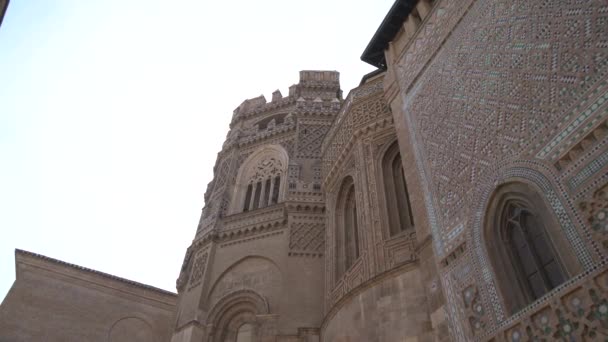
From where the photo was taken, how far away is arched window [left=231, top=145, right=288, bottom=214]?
14961 mm

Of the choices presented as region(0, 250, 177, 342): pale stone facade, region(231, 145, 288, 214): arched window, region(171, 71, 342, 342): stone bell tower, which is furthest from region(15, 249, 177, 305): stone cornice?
region(231, 145, 288, 214): arched window

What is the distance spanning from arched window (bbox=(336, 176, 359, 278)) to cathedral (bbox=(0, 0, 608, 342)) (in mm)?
33

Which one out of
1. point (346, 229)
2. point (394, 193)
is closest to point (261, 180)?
point (346, 229)

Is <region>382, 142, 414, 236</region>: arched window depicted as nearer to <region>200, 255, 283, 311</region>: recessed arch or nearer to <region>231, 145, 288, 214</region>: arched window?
<region>200, 255, 283, 311</region>: recessed arch

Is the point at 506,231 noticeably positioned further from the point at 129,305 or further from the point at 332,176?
the point at 129,305

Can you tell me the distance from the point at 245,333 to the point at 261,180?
5.88m

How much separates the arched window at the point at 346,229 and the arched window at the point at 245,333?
3561mm

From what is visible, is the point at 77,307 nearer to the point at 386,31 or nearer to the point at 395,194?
the point at 395,194

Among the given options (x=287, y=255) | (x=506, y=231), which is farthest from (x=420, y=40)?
(x=287, y=255)

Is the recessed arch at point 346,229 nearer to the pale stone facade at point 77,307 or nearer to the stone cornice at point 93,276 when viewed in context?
the pale stone facade at point 77,307

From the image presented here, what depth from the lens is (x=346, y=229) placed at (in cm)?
979

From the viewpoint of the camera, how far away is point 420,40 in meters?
8.05

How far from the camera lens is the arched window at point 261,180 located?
1496 cm

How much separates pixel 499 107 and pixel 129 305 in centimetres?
1439
